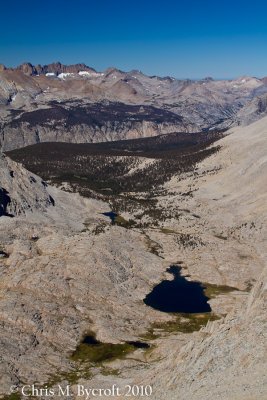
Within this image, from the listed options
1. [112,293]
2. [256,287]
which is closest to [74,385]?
[256,287]

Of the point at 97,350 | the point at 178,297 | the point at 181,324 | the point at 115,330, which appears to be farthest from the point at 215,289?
the point at 97,350

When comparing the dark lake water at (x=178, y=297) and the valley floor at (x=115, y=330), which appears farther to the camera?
the dark lake water at (x=178, y=297)

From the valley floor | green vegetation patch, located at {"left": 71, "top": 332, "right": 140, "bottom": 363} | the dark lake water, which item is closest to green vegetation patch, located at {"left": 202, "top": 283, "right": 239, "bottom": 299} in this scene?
the valley floor

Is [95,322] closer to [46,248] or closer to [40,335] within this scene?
[40,335]

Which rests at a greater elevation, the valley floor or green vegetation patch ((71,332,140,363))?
the valley floor

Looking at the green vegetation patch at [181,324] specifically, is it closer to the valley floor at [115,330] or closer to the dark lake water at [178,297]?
the valley floor at [115,330]

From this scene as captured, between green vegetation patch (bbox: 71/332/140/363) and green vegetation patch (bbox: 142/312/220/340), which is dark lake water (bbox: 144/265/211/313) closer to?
green vegetation patch (bbox: 142/312/220/340)

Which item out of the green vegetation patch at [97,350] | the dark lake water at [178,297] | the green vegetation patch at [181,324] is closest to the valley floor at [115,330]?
the green vegetation patch at [181,324]

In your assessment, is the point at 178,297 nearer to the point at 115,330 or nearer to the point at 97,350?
the point at 115,330

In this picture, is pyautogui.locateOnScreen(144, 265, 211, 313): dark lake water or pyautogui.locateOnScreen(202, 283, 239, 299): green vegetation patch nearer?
pyautogui.locateOnScreen(144, 265, 211, 313): dark lake water
